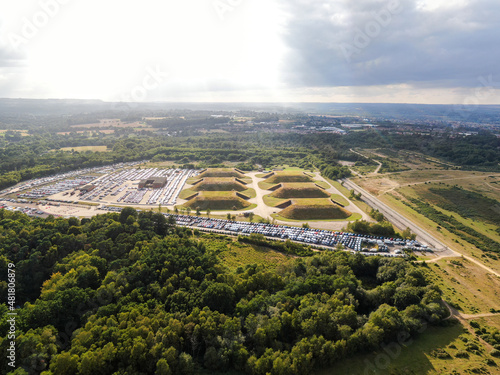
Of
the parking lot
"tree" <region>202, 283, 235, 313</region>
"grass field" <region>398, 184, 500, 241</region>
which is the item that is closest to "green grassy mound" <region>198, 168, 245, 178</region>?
the parking lot

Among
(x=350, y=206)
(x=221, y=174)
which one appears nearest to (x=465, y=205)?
(x=350, y=206)

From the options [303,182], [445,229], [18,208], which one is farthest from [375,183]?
[18,208]

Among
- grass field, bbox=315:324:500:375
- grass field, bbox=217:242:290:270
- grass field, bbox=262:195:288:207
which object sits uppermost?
grass field, bbox=262:195:288:207

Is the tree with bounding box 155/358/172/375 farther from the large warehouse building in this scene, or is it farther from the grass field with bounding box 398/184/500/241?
the large warehouse building

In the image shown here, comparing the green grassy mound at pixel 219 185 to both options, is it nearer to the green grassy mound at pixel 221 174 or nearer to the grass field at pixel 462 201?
the green grassy mound at pixel 221 174

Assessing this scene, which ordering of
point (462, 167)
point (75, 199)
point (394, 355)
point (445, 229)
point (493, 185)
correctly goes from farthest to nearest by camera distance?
point (462, 167) < point (493, 185) < point (75, 199) < point (445, 229) < point (394, 355)

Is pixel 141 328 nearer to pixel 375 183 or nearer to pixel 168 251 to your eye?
pixel 168 251

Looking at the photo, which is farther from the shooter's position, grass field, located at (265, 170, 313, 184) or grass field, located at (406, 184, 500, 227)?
grass field, located at (265, 170, 313, 184)
